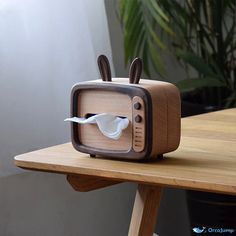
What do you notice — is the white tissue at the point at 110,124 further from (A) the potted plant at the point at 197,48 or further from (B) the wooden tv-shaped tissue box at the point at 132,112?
(A) the potted plant at the point at 197,48

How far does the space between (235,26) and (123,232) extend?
0.72 m

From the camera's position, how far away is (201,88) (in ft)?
6.59

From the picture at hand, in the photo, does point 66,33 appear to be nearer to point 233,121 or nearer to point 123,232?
point 233,121

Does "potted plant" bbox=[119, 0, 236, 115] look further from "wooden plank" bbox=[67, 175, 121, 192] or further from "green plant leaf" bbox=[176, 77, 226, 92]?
"wooden plank" bbox=[67, 175, 121, 192]

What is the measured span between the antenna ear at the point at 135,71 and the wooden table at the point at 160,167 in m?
0.13

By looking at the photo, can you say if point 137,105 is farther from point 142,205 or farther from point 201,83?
point 201,83

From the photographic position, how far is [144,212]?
3.67ft

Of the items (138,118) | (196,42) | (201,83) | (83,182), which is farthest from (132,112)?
(196,42)

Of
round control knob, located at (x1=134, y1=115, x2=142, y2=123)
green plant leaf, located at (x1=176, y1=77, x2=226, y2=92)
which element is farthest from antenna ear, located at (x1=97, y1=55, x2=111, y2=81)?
green plant leaf, located at (x1=176, y1=77, x2=226, y2=92)

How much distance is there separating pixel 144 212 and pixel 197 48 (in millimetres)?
1093

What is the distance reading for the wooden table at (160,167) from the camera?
0.89 meters

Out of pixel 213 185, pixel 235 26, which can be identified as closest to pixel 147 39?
pixel 235 26

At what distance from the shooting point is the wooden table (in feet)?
2.92

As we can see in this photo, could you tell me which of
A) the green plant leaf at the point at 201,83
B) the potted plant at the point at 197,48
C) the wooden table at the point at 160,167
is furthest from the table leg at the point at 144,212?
the green plant leaf at the point at 201,83
